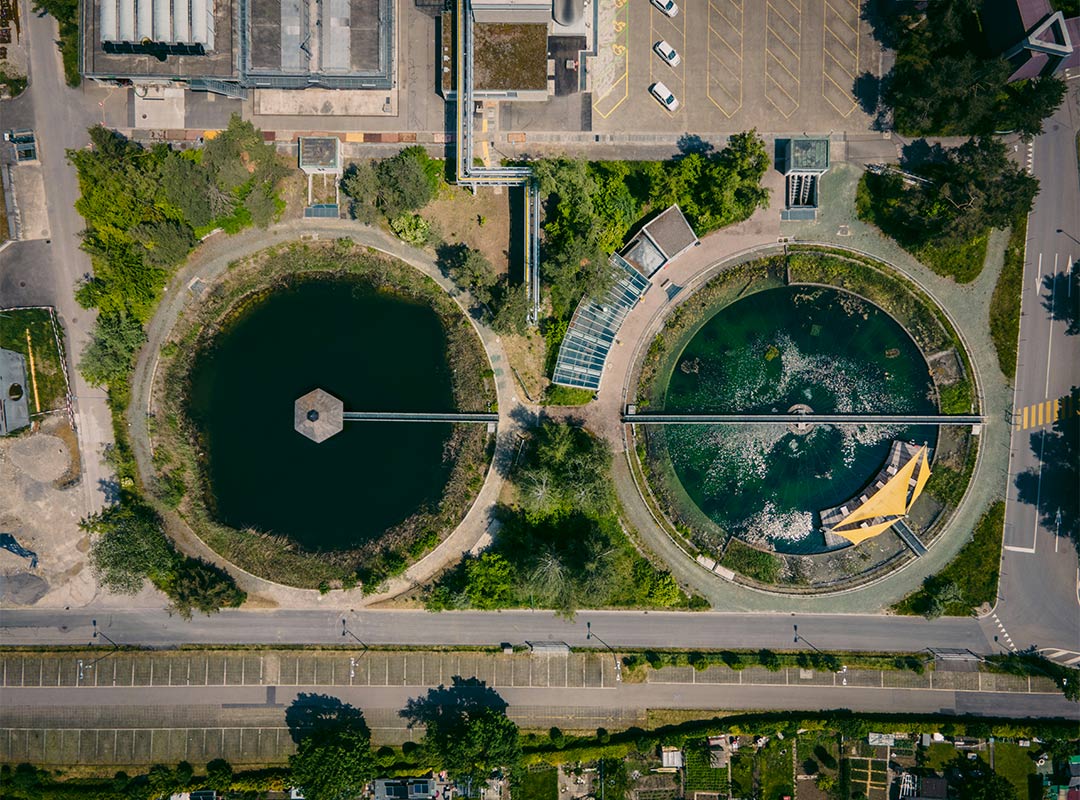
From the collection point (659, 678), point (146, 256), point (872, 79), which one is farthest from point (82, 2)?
point (659, 678)

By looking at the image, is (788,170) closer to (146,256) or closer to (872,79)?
(872,79)

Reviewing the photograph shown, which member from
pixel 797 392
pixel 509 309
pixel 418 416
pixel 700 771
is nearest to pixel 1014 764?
pixel 700 771

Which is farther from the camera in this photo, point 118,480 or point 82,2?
point 118,480

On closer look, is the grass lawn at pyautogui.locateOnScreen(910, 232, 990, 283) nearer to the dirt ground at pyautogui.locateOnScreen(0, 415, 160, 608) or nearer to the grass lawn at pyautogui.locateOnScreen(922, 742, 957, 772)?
the grass lawn at pyautogui.locateOnScreen(922, 742, 957, 772)

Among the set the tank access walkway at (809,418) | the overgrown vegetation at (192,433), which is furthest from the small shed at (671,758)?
the tank access walkway at (809,418)

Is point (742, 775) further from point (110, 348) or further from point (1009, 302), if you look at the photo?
point (110, 348)
